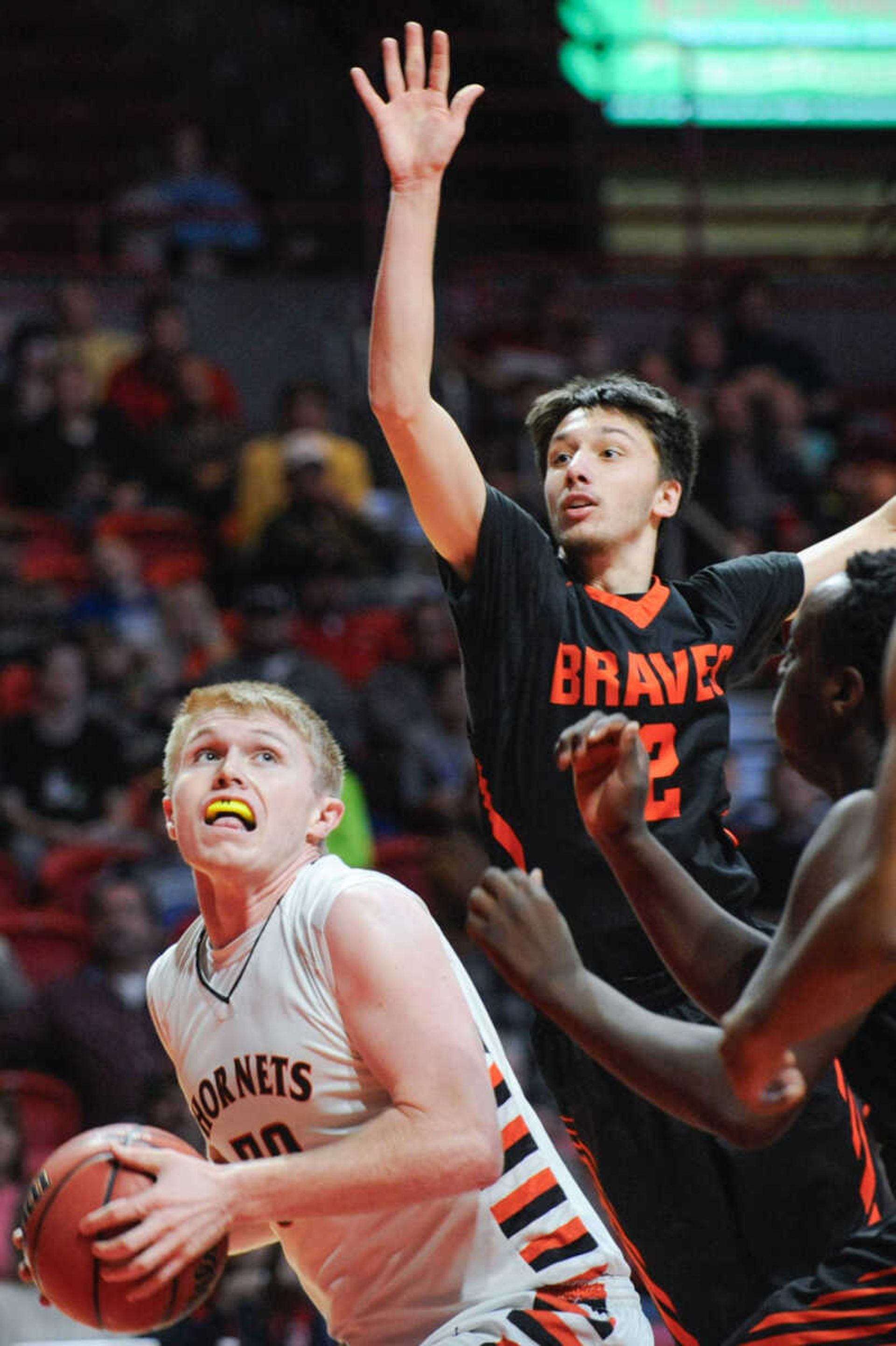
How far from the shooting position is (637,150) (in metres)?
14.8

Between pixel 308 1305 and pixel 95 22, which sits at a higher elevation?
pixel 95 22

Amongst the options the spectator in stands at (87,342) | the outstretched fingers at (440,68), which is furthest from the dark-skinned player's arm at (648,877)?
the spectator in stands at (87,342)

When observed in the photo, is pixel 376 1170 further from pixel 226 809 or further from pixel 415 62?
pixel 415 62

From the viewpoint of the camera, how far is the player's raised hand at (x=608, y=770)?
9.57 ft

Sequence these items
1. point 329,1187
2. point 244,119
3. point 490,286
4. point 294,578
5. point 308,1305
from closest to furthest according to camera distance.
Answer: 1. point 329,1187
2. point 308,1305
3. point 294,578
4. point 490,286
5. point 244,119

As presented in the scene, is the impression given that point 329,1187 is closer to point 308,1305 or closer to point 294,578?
point 308,1305

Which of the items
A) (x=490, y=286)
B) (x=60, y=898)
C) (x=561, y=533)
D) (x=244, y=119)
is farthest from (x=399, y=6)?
(x=561, y=533)

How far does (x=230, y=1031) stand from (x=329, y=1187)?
49cm

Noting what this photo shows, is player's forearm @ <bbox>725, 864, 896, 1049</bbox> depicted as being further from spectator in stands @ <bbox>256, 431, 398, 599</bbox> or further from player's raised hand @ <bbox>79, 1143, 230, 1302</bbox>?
spectator in stands @ <bbox>256, 431, 398, 599</bbox>

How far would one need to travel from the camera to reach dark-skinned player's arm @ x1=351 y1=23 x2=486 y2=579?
3701mm

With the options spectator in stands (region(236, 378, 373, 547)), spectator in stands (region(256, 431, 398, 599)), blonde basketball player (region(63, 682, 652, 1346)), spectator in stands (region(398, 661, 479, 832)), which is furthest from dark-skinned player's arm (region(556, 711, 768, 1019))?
spectator in stands (region(236, 378, 373, 547))

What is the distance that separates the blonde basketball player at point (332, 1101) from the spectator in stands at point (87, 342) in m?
7.64

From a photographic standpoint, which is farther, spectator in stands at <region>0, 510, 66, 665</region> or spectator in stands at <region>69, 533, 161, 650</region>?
spectator in stands at <region>69, 533, 161, 650</region>

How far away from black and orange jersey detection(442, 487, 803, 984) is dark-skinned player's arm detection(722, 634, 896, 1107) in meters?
1.08
